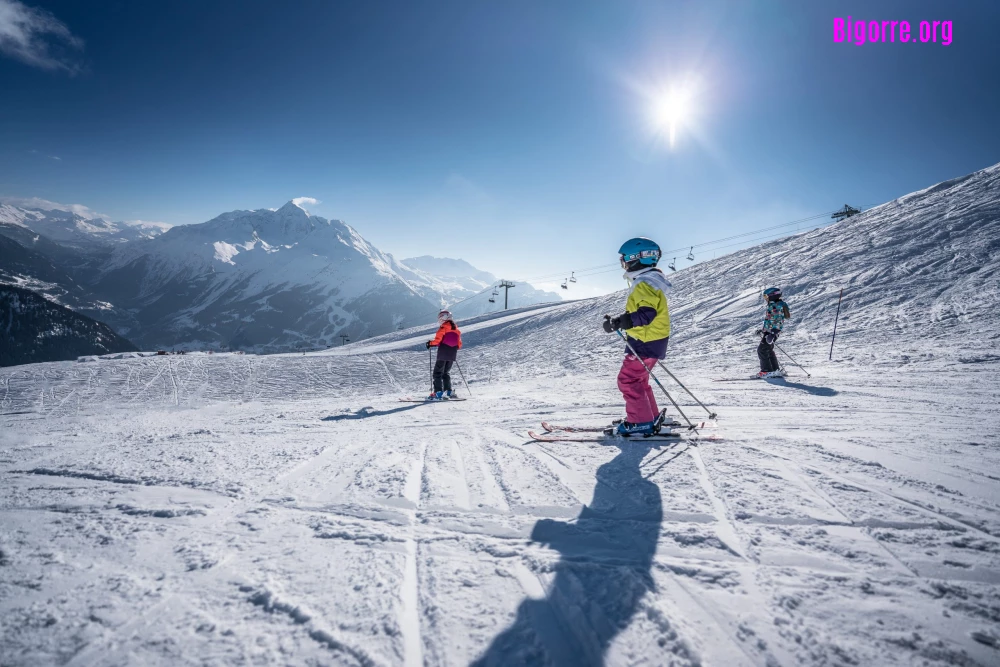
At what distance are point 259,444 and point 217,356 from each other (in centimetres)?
1527

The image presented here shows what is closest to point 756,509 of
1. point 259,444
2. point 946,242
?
point 259,444

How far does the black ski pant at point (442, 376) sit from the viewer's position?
1009 cm

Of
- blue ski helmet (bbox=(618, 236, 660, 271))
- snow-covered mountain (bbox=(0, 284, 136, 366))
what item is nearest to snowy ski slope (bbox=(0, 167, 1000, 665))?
blue ski helmet (bbox=(618, 236, 660, 271))

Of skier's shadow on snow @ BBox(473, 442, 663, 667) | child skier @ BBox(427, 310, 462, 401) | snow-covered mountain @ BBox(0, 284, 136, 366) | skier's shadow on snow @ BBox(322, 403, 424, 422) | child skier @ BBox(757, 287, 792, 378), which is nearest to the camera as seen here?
skier's shadow on snow @ BBox(473, 442, 663, 667)

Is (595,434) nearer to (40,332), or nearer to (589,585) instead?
(589,585)

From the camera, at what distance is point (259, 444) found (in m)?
4.56

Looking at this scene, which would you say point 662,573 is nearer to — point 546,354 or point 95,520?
point 95,520

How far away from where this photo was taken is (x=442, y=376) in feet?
33.8

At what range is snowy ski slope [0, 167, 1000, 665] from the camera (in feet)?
5.38

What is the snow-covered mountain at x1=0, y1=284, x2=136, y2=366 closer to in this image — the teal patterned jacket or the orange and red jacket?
the orange and red jacket

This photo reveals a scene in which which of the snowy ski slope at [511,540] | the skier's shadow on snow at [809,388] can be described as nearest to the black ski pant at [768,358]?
the skier's shadow on snow at [809,388]

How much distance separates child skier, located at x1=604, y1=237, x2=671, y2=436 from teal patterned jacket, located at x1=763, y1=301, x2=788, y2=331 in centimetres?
664

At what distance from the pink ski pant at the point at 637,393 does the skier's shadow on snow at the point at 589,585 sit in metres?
1.80

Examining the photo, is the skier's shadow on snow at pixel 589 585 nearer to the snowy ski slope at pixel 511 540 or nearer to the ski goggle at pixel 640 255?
the snowy ski slope at pixel 511 540
